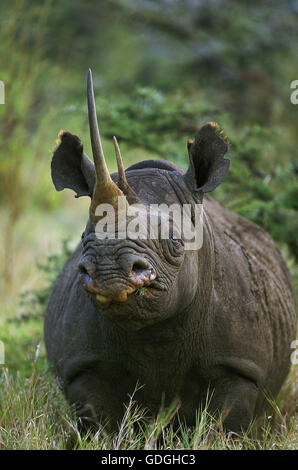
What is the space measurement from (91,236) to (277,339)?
2.01 metres

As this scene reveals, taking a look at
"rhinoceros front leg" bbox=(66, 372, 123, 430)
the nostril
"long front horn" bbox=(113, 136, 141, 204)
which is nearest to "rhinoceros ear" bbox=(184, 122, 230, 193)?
"long front horn" bbox=(113, 136, 141, 204)

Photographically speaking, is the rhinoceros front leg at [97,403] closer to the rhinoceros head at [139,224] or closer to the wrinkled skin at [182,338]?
the wrinkled skin at [182,338]

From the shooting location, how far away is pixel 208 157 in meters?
4.21

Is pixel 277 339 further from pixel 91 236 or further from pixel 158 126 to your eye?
pixel 158 126

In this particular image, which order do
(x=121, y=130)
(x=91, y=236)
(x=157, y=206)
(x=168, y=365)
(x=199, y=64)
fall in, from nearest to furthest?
(x=91, y=236) < (x=157, y=206) < (x=168, y=365) < (x=121, y=130) < (x=199, y=64)

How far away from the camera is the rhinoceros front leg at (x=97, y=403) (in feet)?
14.4

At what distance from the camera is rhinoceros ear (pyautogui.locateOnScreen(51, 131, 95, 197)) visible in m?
4.23

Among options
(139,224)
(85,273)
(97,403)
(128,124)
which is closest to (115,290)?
(85,273)

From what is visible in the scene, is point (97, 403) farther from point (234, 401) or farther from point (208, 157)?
point (208, 157)

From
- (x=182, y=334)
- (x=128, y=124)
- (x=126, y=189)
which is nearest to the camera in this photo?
(x=126, y=189)

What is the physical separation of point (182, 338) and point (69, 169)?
46.6 inches

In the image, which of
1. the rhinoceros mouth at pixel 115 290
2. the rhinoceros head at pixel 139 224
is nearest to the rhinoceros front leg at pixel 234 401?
the rhinoceros head at pixel 139 224

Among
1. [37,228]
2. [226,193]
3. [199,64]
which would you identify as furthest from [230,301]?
[199,64]

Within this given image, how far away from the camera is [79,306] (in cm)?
453
